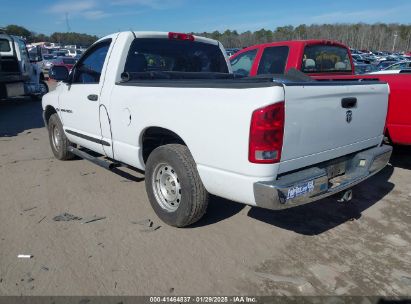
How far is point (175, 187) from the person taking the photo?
362 cm

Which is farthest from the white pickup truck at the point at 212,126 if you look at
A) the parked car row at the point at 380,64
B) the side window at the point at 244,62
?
the parked car row at the point at 380,64

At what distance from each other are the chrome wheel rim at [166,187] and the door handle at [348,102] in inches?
66.1

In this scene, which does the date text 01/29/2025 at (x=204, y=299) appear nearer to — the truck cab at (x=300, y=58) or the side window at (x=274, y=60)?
the truck cab at (x=300, y=58)

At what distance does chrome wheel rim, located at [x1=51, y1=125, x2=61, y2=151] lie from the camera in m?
5.82

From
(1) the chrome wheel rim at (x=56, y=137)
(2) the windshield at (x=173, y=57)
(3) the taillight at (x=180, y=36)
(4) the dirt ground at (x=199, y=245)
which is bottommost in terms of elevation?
(4) the dirt ground at (x=199, y=245)

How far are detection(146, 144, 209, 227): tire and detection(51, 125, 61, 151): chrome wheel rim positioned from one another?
2.67 m

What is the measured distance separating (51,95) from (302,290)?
4748mm

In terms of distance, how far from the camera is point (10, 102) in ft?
46.3

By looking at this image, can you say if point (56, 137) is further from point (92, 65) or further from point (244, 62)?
point (244, 62)

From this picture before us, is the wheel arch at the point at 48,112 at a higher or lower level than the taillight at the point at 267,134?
lower

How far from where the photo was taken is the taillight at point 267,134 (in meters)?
2.63

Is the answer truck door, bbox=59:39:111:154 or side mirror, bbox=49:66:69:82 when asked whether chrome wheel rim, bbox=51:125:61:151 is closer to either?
truck door, bbox=59:39:111:154

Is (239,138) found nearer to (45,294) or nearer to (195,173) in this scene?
(195,173)

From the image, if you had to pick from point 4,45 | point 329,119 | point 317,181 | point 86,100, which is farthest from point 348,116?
point 4,45
